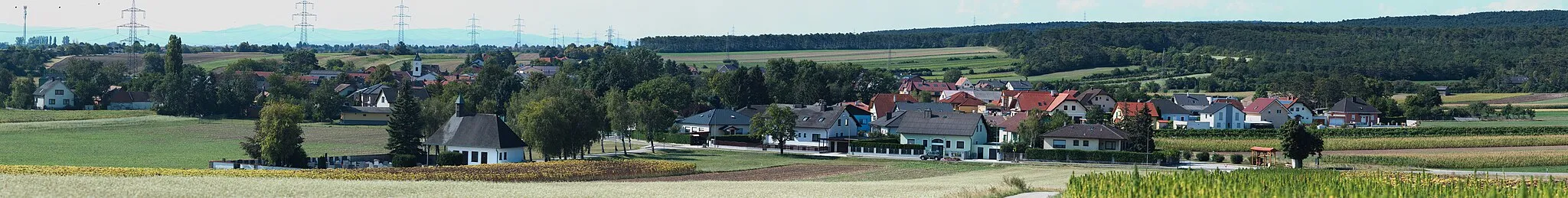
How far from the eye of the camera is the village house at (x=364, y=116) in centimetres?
10319

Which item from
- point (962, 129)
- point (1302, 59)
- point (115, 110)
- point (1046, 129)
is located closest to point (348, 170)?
point (962, 129)

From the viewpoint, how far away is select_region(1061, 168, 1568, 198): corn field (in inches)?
1382

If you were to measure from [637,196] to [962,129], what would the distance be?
37.2 metres

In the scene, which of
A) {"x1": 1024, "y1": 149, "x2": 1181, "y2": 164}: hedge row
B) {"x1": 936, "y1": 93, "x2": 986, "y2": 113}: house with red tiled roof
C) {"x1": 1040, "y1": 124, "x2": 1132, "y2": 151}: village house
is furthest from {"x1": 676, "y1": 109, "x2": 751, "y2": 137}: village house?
{"x1": 936, "y1": 93, "x2": 986, "y2": 113}: house with red tiled roof

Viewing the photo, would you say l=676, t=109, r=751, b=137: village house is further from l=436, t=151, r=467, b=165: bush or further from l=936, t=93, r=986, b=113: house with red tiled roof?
l=936, t=93, r=986, b=113: house with red tiled roof

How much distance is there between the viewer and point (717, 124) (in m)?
89.5

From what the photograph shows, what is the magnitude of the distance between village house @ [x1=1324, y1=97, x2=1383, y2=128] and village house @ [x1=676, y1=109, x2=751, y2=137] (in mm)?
39499

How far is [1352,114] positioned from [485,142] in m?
64.6

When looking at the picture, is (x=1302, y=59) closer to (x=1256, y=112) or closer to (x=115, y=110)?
(x=1256, y=112)

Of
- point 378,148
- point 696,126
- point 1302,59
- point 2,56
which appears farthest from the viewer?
point 1302,59

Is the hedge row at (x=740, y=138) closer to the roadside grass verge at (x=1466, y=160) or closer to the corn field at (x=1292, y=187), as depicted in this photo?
the roadside grass verge at (x=1466, y=160)

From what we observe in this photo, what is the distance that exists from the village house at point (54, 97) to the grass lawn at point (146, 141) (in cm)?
2086

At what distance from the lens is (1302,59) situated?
193625 mm

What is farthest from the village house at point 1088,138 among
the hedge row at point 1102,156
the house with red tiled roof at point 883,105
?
the house with red tiled roof at point 883,105
